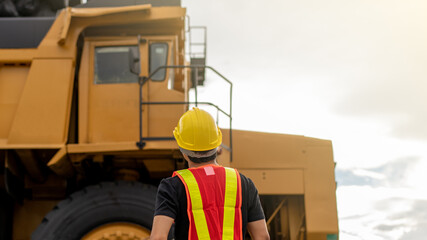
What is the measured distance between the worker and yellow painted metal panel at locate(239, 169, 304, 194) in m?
3.03

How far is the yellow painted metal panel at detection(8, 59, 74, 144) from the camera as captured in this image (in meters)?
4.95

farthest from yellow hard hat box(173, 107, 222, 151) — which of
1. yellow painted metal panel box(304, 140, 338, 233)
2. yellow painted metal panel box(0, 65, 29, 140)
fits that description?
yellow painted metal panel box(0, 65, 29, 140)

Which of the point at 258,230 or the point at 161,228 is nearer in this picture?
the point at 161,228

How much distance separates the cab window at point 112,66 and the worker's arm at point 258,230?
3.49 m

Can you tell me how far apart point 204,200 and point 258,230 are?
1.04ft

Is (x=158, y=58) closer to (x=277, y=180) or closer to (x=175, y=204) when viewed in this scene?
(x=277, y=180)

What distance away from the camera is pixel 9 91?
5.24 m

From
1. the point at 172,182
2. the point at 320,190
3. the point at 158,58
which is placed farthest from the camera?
the point at 158,58

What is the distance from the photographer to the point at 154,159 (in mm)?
5125

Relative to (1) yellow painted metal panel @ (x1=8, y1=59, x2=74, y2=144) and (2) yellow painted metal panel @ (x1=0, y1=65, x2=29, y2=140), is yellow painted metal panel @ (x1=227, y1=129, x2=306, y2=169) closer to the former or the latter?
(1) yellow painted metal panel @ (x1=8, y1=59, x2=74, y2=144)

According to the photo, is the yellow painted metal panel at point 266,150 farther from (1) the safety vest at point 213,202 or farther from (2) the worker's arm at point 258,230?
(1) the safety vest at point 213,202

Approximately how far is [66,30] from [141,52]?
0.89 m

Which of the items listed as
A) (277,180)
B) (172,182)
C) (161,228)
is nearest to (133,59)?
(277,180)

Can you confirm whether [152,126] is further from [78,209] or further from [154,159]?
[78,209]
